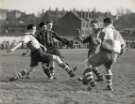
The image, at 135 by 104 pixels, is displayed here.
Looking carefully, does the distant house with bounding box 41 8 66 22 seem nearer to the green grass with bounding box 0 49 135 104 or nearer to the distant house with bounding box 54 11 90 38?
the distant house with bounding box 54 11 90 38

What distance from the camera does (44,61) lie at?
1.93 metres

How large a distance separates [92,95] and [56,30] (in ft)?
1.13

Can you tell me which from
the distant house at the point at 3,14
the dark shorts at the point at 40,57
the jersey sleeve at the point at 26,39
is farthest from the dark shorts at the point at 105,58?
the distant house at the point at 3,14

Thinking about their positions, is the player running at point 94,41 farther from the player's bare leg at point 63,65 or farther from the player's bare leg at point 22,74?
the player's bare leg at point 22,74

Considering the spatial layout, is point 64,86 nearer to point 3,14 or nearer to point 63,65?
point 63,65

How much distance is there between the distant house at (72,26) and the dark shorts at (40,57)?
0.42 feet

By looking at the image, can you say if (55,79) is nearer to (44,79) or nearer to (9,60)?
(44,79)

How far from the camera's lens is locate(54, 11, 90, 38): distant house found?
6.05 feet

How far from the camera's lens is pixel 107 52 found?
73.5 inches

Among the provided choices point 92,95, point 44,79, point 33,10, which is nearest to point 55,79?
point 44,79

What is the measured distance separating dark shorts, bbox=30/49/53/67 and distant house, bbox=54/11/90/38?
13cm

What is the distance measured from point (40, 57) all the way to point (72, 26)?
22 centimetres

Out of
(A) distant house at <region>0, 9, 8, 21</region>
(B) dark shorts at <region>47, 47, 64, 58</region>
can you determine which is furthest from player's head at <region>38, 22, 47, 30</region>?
(A) distant house at <region>0, 9, 8, 21</region>

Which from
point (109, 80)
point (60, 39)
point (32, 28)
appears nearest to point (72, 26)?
point (60, 39)
